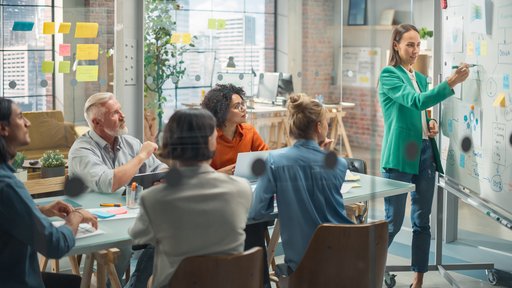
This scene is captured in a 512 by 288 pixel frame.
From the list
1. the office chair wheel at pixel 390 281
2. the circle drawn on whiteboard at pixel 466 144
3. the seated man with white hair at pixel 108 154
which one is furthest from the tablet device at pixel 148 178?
the circle drawn on whiteboard at pixel 466 144

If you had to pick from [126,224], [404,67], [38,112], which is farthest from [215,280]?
[404,67]

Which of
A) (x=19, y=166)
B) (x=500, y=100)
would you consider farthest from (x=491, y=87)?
(x=19, y=166)

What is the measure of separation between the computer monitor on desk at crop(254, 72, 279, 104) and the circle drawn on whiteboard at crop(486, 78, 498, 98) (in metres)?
0.92

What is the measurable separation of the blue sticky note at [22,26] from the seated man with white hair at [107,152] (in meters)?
0.33

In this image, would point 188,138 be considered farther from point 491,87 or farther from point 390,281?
point 390,281

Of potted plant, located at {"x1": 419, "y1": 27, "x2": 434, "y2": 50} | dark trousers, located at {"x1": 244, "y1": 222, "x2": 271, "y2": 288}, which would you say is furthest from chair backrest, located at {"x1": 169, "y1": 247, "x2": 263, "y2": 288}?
potted plant, located at {"x1": 419, "y1": 27, "x2": 434, "y2": 50}

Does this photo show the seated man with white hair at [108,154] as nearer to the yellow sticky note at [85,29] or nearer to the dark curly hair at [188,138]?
the dark curly hair at [188,138]

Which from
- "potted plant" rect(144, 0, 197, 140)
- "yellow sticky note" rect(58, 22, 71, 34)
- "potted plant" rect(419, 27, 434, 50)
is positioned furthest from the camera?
"potted plant" rect(419, 27, 434, 50)

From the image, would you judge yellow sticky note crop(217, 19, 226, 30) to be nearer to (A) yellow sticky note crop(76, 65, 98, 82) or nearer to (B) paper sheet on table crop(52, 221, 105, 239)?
(A) yellow sticky note crop(76, 65, 98, 82)

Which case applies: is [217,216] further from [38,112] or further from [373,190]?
[373,190]

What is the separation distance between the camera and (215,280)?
2.16 metres

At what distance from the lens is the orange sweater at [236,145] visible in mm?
2268

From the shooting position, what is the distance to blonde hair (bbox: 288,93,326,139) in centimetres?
252

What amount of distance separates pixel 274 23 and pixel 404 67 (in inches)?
25.8
